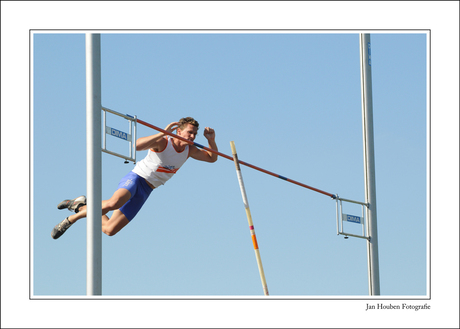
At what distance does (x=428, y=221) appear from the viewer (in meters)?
8.43

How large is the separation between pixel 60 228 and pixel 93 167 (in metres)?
3.04

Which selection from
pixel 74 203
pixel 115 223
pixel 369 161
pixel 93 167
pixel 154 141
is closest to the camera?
pixel 93 167

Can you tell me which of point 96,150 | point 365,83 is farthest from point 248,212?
point 365,83

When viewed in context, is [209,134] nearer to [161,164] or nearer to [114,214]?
[161,164]

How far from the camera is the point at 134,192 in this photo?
9.41m

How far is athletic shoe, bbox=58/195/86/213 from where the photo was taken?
32.2 feet

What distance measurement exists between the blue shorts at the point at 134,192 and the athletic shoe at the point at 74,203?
630 millimetres

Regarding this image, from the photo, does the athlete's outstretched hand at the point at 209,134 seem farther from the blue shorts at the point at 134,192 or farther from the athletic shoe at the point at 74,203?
the athletic shoe at the point at 74,203

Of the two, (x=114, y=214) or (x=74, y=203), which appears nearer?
(x=114, y=214)

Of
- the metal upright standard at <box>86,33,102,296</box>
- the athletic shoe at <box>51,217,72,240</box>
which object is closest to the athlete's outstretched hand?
the athletic shoe at <box>51,217,72,240</box>

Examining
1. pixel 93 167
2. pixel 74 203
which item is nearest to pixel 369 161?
pixel 74 203

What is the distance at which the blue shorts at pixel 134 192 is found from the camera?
941cm

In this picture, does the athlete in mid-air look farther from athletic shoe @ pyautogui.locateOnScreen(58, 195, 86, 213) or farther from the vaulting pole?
the vaulting pole

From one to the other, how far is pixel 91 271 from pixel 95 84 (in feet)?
5.84
